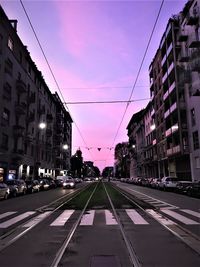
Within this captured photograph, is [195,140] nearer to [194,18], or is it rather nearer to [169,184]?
[169,184]

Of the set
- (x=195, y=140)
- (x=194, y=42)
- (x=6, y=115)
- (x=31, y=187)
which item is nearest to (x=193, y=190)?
(x=195, y=140)

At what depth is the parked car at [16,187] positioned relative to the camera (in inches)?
1182

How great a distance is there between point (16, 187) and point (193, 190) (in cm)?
1615

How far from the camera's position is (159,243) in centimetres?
827

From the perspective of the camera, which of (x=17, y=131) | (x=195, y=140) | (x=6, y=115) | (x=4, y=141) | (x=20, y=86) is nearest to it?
(x=195, y=140)

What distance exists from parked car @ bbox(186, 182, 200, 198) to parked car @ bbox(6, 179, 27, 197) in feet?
51.7

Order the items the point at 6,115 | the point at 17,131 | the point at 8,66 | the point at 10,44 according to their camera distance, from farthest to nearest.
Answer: the point at 17,131
the point at 10,44
the point at 8,66
the point at 6,115

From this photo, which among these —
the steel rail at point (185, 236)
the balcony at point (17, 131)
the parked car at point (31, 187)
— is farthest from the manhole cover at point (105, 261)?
the balcony at point (17, 131)

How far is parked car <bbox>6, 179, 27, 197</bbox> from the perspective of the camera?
30.0 metres

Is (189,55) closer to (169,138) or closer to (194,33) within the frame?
(194,33)

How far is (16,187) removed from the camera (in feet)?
102

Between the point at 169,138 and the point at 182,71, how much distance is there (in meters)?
13.7

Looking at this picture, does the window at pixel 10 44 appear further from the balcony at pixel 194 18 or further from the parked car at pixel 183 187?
the parked car at pixel 183 187

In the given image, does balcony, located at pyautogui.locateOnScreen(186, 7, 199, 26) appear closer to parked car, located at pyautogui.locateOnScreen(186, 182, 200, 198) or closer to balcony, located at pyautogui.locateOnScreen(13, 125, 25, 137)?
parked car, located at pyautogui.locateOnScreen(186, 182, 200, 198)
